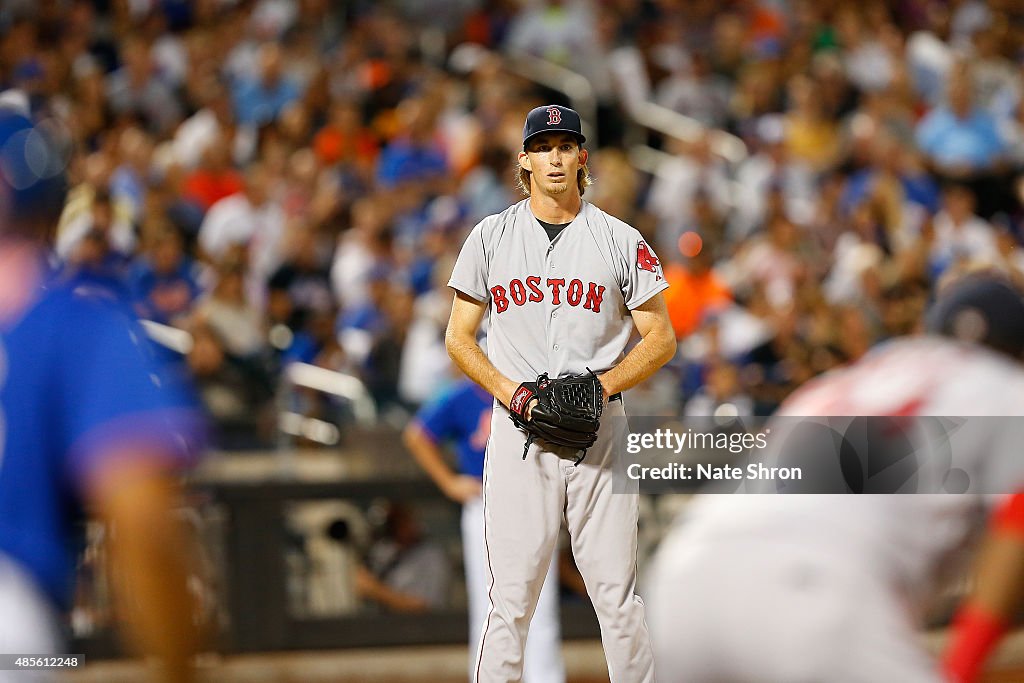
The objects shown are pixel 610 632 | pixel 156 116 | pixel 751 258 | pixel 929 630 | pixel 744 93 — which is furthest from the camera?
pixel 744 93

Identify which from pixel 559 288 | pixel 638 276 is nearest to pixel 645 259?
pixel 638 276

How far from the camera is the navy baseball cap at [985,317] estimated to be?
3.14 meters

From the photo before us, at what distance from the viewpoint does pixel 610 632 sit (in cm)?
508

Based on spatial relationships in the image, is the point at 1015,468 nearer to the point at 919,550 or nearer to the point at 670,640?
the point at 919,550

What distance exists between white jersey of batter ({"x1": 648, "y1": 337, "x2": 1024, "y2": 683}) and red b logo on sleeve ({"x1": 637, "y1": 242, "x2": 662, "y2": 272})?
2080 mm

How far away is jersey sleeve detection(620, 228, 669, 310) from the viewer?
5.20 meters

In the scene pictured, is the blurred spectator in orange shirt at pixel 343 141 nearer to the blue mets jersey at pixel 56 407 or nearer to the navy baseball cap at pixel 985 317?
the navy baseball cap at pixel 985 317

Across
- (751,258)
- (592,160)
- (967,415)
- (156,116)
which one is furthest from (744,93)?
(967,415)

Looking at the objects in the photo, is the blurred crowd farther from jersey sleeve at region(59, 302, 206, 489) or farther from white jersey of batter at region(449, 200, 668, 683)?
jersey sleeve at region(59, 302, 206, 489)

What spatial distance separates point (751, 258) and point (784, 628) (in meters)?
8.34

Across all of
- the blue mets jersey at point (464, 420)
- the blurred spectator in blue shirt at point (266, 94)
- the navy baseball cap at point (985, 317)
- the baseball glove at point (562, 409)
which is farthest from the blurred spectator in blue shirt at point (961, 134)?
the navy baseball cap at point (985, 317)

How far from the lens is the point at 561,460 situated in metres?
5.15

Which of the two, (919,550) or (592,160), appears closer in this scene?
(919,550)

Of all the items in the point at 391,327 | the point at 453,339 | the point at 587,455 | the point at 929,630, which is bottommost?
the point at 929,630
